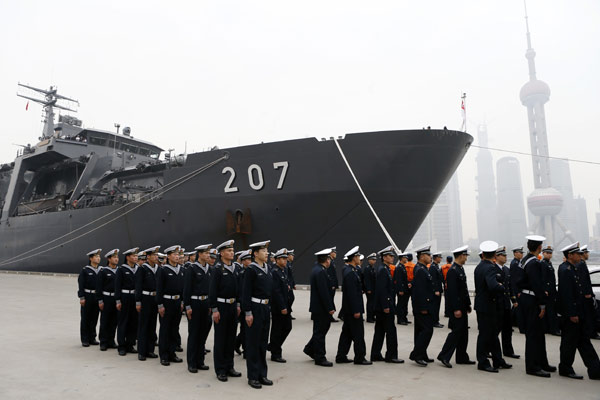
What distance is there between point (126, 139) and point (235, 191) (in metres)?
11.4

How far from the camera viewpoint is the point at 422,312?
5254 millimetres

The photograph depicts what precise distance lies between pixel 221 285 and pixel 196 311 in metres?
0.59

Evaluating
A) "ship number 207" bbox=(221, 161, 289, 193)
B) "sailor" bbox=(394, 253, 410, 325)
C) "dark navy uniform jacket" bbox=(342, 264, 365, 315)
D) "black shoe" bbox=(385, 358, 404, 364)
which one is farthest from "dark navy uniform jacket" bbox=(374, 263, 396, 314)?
"ship number 207" bbox=(221, 161, 289, 193)

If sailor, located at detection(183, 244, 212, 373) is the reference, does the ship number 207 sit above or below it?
above

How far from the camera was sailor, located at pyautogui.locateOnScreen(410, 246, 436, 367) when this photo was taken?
513cm

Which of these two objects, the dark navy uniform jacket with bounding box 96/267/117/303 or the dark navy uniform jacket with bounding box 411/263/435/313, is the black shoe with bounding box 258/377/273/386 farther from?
the dark navy uniform jacket with bounding box 96/267/117/303

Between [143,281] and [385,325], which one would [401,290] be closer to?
[385,325]

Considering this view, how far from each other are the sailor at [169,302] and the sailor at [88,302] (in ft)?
5.06

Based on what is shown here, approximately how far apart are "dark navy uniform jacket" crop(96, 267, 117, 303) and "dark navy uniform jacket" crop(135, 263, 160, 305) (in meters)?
0.81

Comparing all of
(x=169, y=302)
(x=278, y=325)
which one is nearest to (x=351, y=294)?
(x=278, y=325)

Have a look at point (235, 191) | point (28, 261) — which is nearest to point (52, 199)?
point (28, 261)

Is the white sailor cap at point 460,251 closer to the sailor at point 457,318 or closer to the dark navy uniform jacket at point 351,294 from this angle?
the sailor at point 457,318

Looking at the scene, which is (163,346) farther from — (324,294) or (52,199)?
(52,199)

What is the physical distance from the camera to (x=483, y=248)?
198 inches
